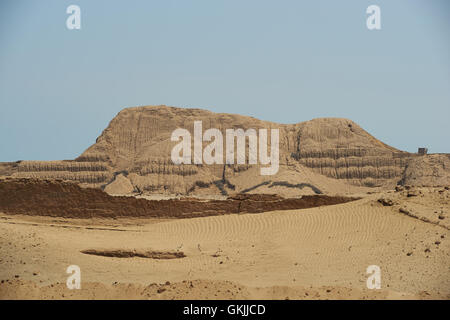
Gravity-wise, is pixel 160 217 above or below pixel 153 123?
below

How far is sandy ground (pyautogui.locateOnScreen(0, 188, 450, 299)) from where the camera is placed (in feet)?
41.2

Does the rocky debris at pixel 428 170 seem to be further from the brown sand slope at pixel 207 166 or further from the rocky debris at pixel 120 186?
A: the rocky debris at pixel 120 186

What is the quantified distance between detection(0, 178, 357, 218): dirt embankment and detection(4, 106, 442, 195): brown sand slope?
25.5m

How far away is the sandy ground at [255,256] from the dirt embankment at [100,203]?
59cm

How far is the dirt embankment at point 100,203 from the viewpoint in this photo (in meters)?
22.9

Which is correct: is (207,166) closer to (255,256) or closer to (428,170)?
(428,170)

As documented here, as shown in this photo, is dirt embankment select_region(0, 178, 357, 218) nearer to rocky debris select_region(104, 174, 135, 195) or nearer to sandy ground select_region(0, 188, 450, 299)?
sandy ground select_region(0, 188, 450, 299)

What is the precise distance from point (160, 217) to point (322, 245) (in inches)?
373

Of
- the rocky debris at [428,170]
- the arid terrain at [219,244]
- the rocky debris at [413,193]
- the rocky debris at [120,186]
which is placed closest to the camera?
the arid terrain at [219,244]

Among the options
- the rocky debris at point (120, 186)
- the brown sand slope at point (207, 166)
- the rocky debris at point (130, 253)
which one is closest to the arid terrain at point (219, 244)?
the rocky debris at point (130, 253)

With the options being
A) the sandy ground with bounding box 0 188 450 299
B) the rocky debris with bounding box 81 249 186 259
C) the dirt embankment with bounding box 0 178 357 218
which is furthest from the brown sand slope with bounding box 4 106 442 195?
the rocky debris with bounding box 81 249 186 259
